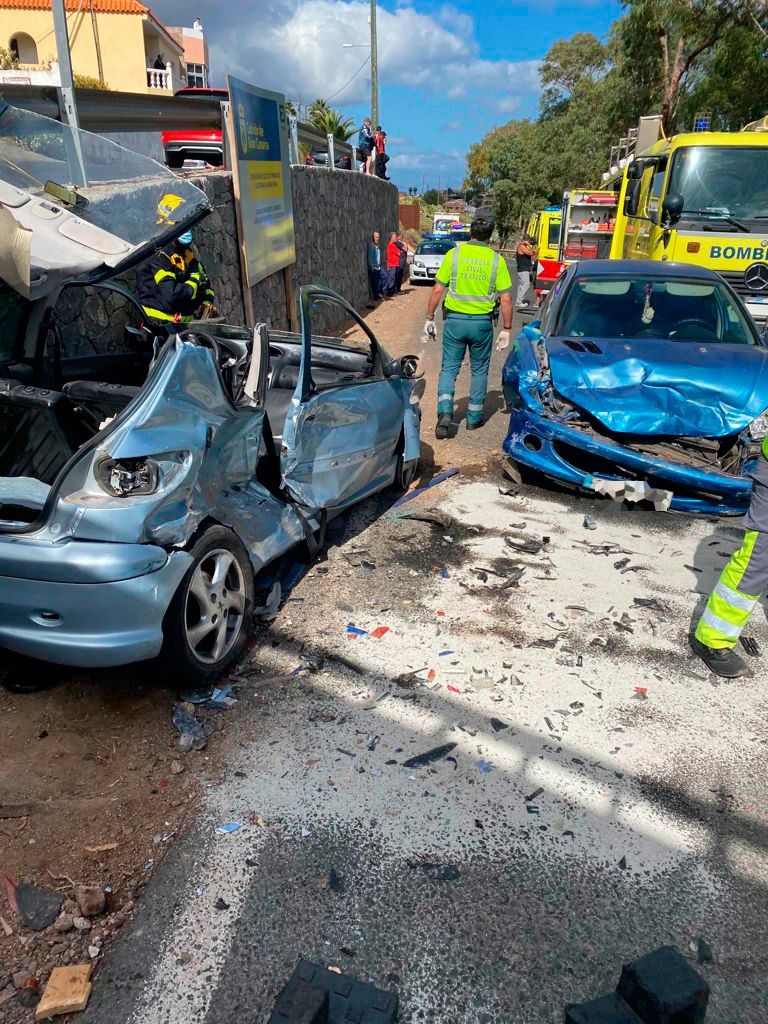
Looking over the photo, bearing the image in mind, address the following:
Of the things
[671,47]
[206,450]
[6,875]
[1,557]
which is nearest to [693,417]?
[206,450]

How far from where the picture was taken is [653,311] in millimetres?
6289

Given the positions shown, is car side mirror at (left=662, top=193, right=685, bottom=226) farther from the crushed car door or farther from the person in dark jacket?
the person in dark jacket

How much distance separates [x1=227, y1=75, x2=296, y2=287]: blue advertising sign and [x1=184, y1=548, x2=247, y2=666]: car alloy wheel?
19.8ft

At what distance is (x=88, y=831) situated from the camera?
2.61 meters

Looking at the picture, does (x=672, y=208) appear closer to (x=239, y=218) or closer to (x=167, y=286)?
(x=239, y=218)

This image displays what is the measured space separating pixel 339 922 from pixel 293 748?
86 cm

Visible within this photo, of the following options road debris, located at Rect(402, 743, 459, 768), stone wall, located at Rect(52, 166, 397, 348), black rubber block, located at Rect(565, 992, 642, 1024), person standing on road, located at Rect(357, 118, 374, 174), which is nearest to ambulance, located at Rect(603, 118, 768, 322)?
stone wall, located at Rect(52, 166, 397, 348)

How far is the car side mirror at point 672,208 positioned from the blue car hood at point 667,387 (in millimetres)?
3749

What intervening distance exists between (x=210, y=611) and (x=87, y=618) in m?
0.59

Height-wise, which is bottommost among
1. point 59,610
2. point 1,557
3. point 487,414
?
point 487,414

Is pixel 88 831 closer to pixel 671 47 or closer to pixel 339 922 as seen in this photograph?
pixel 339 922

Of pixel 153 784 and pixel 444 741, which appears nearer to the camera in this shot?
pixel 153 784

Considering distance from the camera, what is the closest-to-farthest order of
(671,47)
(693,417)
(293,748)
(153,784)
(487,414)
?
(153,784), (293,748), (693,417), (487,414), (671,47)

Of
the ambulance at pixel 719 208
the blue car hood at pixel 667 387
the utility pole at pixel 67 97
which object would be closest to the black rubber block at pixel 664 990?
the blue car hood at pixel 667 387
